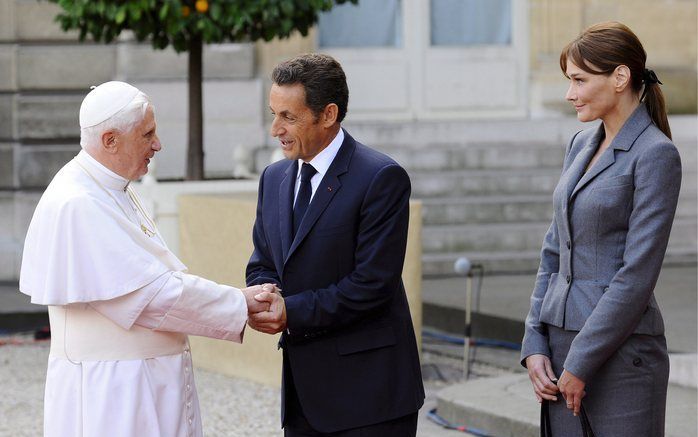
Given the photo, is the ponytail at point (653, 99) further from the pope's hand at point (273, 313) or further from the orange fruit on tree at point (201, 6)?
the orange fruit on tree at point (201, 6)

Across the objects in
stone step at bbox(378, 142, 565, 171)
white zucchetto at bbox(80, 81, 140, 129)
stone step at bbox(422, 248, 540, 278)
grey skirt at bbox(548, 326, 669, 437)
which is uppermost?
white zucchetto at bbox(80, 81, 140, 129)

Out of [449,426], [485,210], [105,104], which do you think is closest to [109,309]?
[105,104]

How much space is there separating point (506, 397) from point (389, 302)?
3.34 m

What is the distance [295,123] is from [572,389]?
3.40ft

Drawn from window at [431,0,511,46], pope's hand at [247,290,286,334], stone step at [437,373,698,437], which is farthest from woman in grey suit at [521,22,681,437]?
window at [431,0,511,46]

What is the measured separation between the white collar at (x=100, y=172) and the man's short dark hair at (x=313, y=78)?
20.9 inches

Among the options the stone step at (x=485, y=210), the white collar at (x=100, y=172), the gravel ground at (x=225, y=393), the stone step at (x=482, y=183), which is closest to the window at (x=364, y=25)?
the stone step at (x=482, y=183)

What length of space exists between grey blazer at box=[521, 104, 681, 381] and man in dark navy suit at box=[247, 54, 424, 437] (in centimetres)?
45

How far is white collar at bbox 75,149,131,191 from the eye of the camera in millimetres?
3730

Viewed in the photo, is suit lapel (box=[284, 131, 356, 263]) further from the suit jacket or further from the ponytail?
the ponytail

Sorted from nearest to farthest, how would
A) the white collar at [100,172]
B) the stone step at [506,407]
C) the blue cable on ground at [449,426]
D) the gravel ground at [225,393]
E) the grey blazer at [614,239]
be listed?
the grey blazer at [614,239]
the white collar at [100,172]
the stone step at [506,407]
the blue cable on ground at [449,426]
the gravel ground at [225,393]

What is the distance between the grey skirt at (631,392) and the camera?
357cm

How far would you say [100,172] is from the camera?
12.2 ft

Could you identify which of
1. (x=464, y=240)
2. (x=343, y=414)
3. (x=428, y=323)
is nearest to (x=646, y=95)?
(x=343, y=414)
